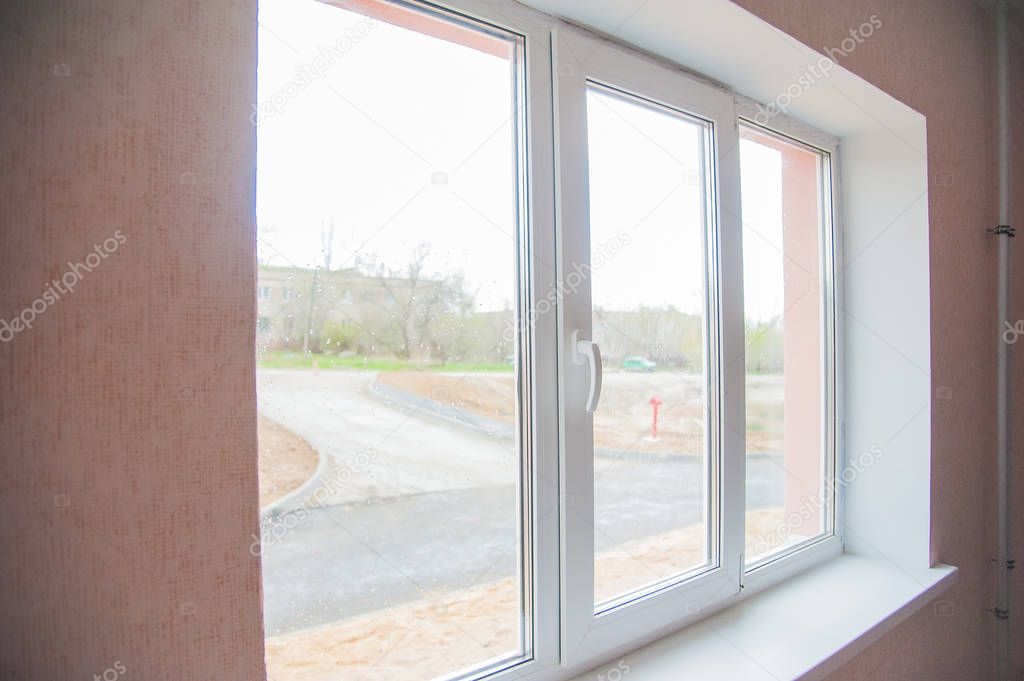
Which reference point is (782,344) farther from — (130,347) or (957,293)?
(130,347)

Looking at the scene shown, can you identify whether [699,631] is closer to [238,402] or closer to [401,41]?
[238,402]

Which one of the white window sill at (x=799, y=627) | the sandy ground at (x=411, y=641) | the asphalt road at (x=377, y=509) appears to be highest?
the asphalt road at (x=377, y=509)

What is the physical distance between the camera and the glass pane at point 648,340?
1.20 meters

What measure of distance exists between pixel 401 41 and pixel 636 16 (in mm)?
468

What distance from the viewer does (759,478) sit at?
1615mm

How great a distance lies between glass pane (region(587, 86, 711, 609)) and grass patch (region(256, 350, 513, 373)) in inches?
13.2

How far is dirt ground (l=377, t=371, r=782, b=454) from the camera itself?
974 millimetres

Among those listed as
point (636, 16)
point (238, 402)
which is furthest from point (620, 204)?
point (238, 402)

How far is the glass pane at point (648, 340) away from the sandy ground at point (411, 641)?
0.58 ft

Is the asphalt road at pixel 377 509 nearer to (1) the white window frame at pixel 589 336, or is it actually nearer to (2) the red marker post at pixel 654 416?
(1) the white window frame at pixel 589 336

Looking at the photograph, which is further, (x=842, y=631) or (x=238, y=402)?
(x=842, y=631)

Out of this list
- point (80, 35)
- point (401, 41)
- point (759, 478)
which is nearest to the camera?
point (80, 35)

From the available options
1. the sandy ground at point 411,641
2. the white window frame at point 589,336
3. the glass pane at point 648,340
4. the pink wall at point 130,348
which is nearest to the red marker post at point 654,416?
the glass pane at point 648,340

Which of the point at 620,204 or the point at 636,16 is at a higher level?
the point at 636,16
